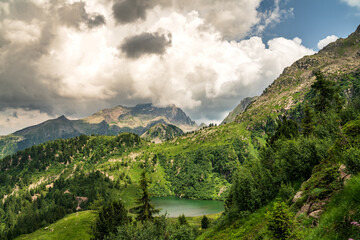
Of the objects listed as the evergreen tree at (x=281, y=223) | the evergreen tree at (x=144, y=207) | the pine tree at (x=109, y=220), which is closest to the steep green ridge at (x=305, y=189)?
the evergreen tree at (x=281, y=223)

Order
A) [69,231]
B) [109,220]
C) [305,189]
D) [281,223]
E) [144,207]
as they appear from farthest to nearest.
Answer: [69,231] → [109,220] → [144,207] → [305,189] → [281,223]

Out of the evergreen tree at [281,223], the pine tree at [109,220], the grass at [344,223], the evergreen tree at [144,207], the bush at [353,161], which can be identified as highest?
the bush at [353,161]

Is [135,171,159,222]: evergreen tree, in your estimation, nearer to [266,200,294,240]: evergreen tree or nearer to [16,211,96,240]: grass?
[266,200,294,240]: evergreen tree

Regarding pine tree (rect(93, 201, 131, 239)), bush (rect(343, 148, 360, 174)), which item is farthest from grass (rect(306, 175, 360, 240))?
pine tree (rect(93, 201, 131, 239))

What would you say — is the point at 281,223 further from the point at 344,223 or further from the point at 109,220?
the point at 109,220

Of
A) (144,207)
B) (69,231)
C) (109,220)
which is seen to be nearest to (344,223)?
(144,207)

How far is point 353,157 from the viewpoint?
12148 millimetres

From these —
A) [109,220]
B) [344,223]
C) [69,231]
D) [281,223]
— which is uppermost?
[344,223]

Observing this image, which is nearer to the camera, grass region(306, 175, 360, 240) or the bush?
grass region(306, 175, 360, 240)

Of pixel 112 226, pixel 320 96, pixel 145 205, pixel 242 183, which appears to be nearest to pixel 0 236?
pixel 112 226

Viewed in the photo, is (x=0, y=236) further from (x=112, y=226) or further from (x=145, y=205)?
(x=145, y=205)

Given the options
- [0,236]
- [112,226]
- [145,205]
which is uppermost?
[145,205]

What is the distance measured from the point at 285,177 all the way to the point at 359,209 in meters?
30.7

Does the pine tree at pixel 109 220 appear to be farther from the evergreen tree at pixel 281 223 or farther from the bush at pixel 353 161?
the bush at pixel 353 161
